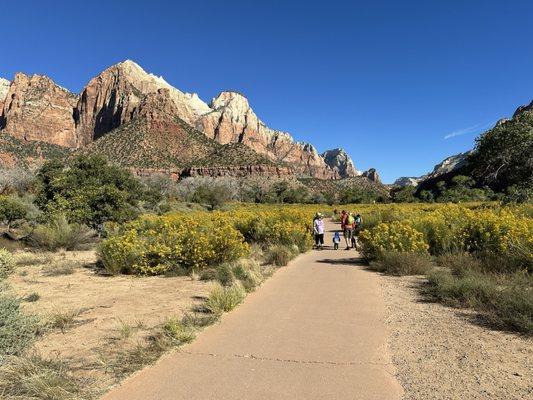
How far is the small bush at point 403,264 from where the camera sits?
1056cm

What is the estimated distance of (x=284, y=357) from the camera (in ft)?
16.5

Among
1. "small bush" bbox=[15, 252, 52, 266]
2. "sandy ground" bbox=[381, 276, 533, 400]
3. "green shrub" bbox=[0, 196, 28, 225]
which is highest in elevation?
"green shrub" bbox=[0, 196, 28, 225]

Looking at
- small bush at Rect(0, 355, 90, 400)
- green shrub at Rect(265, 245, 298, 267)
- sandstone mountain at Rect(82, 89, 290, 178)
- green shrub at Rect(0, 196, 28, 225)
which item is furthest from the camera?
sandstone mountain at Rect(82, 89, 290, 178)

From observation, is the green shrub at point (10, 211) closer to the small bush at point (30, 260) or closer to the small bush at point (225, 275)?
the small bush at point (30, 260)

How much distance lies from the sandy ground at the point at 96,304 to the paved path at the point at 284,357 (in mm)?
891

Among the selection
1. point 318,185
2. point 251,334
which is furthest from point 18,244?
point 318,185

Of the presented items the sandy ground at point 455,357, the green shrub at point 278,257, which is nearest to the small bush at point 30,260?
the green shrub at point 278,257

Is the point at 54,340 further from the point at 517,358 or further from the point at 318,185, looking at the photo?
the point at 318,185

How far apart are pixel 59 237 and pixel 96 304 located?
1028cm

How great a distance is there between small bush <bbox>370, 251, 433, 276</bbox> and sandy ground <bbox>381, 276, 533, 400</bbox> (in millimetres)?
3453

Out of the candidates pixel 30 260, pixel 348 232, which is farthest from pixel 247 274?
pixel 348 232

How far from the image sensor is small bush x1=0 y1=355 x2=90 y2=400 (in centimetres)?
391

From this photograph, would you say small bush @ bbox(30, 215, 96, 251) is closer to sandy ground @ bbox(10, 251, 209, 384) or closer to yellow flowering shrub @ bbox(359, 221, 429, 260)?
sandy ground @ bbox(10, 251, 209, 384)

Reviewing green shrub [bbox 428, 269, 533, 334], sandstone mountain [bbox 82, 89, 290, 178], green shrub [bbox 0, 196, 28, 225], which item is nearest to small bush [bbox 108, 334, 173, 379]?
green shrub [bbox 428, 269, 533, 334]
